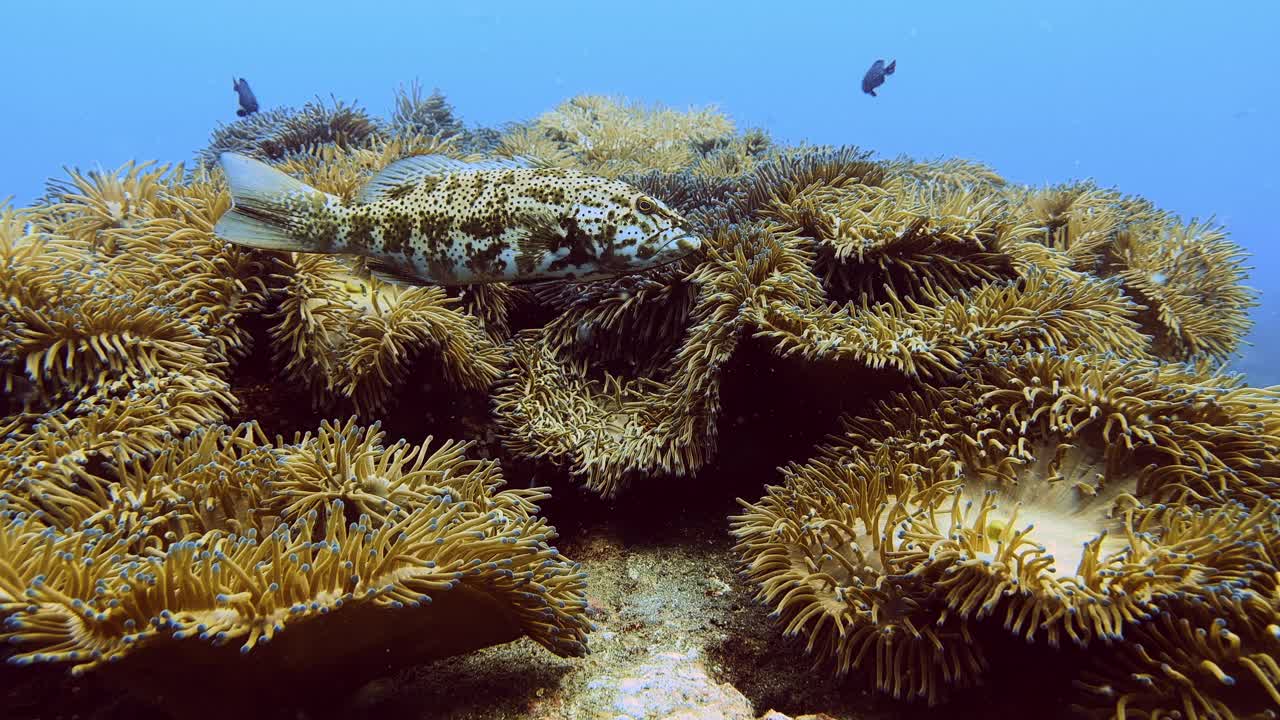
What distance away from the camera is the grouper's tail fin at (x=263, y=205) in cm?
277

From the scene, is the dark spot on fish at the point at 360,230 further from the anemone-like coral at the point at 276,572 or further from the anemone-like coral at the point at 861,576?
the anemone-like coral at the point at 861,576

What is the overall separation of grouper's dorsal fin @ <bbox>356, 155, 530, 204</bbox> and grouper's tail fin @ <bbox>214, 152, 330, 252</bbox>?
0.25 metres

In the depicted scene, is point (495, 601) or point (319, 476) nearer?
point (495, 601)

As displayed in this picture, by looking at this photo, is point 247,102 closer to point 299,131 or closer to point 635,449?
point 299,131

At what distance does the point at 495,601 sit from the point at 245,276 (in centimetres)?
219

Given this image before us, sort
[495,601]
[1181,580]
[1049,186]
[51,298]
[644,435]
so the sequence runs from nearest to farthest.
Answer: [1181,580] → [495,601] → [51,298] → [644,435] → [1049,186]

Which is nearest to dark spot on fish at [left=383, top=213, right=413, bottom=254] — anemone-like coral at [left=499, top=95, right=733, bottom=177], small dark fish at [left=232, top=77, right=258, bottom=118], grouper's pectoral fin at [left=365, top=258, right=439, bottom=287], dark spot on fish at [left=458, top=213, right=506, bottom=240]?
grouper's pectoral fin at [left=365, top=258, right=439, bottom=287]

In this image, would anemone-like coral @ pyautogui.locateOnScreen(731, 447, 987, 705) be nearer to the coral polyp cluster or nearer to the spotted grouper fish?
the coral polyp cluster

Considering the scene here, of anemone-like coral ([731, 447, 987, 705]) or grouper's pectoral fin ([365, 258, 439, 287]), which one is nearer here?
anemone-like coral ([731, 447, 987, 705])

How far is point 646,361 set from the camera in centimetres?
379

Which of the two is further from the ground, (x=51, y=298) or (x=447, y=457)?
(x=51, y=298)

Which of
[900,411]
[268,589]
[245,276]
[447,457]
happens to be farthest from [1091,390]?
[245,276]

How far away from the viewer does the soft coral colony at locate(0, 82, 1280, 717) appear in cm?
194

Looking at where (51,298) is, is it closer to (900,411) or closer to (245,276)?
(245,276)
